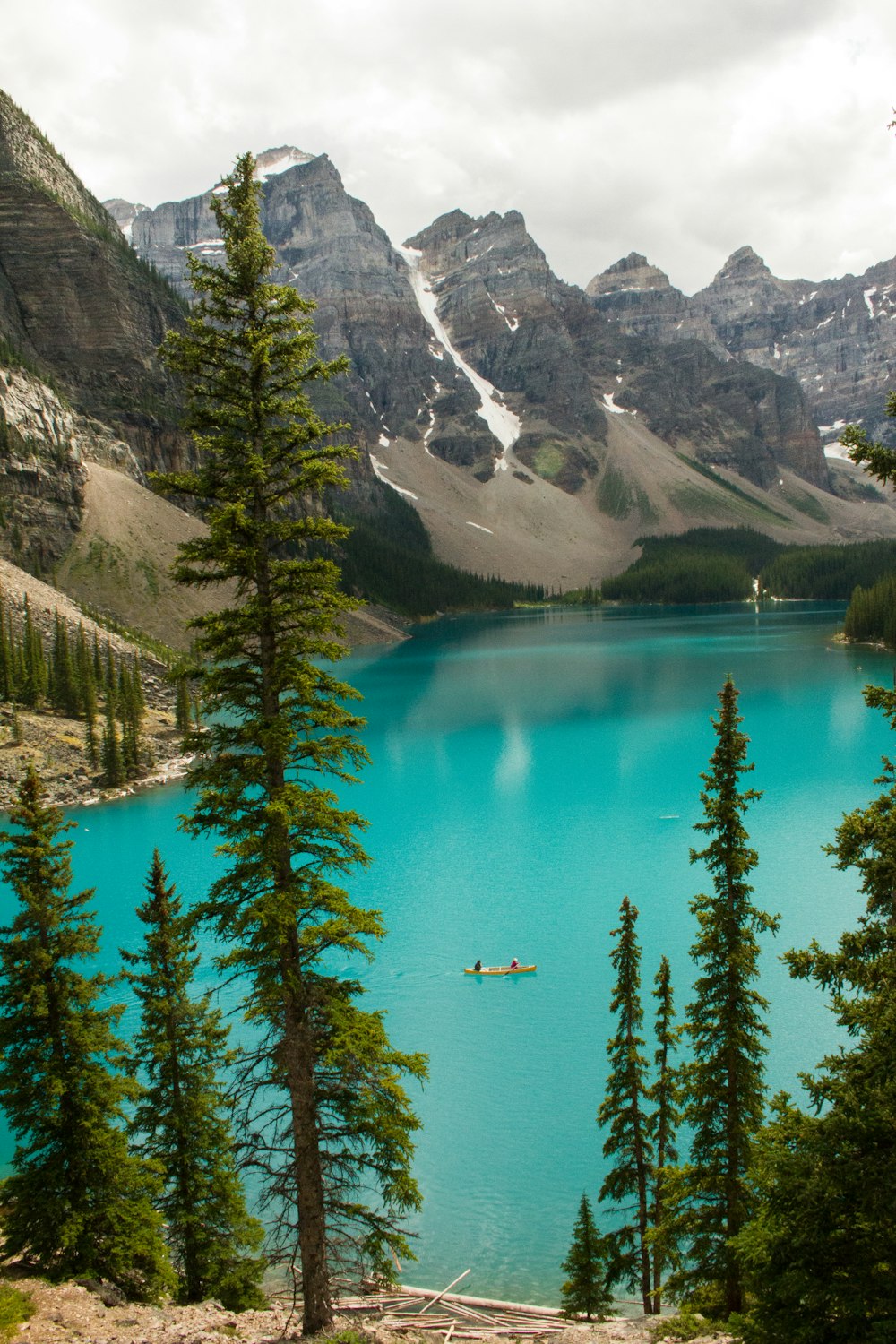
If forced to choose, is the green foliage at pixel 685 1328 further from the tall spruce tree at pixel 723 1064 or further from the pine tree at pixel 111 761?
the pine tree at pixel 111 761

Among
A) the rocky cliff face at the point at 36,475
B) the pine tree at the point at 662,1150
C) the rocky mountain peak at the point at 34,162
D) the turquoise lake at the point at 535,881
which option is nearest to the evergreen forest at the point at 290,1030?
the pine tree at the point at 662,1150

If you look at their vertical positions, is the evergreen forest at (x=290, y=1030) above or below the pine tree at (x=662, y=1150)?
above

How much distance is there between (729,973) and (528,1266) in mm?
9957

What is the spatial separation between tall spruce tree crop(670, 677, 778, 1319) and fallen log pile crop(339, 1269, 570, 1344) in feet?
9.99

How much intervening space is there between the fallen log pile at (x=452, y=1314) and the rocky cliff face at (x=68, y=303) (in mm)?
153418

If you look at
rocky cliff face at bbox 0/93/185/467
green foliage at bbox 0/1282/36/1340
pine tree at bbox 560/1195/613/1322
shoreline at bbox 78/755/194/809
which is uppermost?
rocky cliff face at bbox 0/93/185/467

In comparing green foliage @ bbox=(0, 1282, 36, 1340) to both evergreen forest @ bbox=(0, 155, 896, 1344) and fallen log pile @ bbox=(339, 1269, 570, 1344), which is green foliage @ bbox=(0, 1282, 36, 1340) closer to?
evergreen forest @ bbox=(0, 155, 896, 1344)

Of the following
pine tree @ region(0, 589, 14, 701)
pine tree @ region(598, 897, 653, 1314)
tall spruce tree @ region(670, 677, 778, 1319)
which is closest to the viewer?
tall spruce tree @ region(670, 677, 778, 1319)

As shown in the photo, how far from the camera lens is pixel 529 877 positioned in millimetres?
46000

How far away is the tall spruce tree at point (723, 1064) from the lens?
1534cm

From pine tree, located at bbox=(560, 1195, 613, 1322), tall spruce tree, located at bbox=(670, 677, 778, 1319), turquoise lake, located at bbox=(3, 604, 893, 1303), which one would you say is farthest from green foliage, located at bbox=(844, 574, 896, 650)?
pine tree, located at bbox=(560, 1195, 613, 1322)

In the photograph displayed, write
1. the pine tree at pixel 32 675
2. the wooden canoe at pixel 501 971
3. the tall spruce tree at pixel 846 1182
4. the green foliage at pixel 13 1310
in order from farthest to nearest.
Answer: the pine tree at pixel 32 675, the wooden canoe at pixel 501 971, the green foliage at pixel 13 1310, the tall spruce tree at pixel 846 1182

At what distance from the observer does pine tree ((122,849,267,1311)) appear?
16.6 meters

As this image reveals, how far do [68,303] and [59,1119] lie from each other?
569ft
